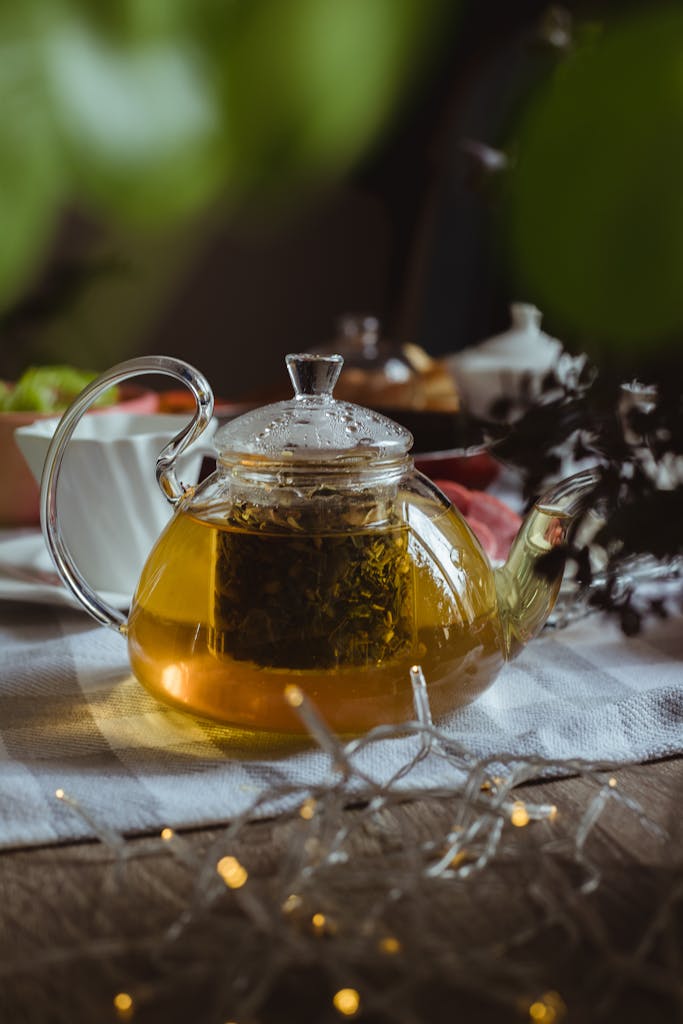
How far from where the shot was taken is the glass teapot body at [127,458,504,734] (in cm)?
43

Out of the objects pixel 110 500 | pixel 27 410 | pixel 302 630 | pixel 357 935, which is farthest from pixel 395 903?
pixel 27 410

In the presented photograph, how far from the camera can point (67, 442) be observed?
490 millimetres

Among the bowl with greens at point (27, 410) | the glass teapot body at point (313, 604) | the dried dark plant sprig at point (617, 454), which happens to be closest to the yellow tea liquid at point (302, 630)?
the glass teapot body at point (313, 604)

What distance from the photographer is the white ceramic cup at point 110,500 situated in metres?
0.61

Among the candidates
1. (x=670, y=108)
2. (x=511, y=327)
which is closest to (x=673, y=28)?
(x=670, y=108)

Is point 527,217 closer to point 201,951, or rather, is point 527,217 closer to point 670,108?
point 670,108

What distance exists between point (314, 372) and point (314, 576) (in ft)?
0.33

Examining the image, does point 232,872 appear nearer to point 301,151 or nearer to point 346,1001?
point 346,1001

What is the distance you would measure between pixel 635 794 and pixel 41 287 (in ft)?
1.23

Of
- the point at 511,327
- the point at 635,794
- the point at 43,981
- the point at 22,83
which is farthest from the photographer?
the point at 511,327

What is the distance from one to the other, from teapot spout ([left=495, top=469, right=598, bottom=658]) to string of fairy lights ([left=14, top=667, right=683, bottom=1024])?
0.32ft

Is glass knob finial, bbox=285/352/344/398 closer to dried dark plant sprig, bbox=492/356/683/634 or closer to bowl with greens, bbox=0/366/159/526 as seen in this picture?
dried dark plant sprig, bbox=492/356/683/634

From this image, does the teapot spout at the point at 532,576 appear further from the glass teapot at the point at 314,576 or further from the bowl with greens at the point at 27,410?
the bowl with greens at the point at 27,410

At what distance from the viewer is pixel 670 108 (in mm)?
68
